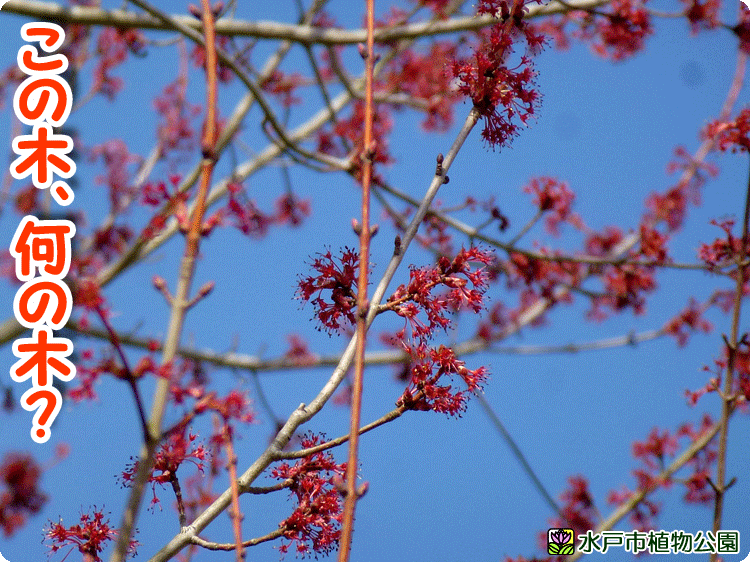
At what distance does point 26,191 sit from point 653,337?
16.5ft

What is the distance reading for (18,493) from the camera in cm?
518

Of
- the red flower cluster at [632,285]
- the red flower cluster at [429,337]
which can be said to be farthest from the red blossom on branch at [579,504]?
the red flower cluster at [429,337]

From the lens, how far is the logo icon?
2.88m

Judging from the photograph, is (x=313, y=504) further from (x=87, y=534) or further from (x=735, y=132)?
(x=735, y=132)

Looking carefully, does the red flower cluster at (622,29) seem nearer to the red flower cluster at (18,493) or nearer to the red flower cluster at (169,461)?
the red flower cluster at (169,461)

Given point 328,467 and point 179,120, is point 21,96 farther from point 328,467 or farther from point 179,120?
point 328,467

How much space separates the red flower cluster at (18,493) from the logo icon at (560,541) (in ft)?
12.4

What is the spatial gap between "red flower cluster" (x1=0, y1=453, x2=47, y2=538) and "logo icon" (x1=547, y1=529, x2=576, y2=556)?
3790mm

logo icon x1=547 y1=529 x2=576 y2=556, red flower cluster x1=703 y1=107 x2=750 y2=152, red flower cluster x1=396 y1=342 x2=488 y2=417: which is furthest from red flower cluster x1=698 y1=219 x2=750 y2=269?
red flower cluster x1=396 y1=342 x2=488 y2=417

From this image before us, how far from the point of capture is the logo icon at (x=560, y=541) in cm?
288

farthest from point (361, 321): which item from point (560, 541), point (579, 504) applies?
point (579, 504)

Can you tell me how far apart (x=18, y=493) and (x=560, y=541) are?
3.97 m

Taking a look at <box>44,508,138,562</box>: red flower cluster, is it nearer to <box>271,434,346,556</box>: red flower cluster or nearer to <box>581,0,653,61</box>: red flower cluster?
<box>271,434,346,556</box>: red flower cluster

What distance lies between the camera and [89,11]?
4117mm
